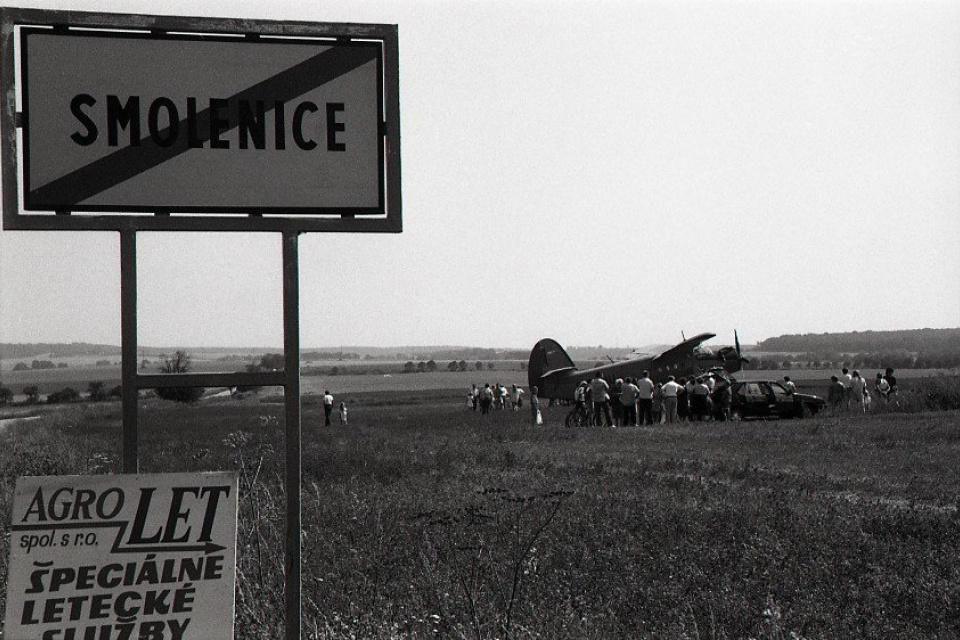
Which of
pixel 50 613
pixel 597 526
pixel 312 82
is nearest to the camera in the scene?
pixel 50 613

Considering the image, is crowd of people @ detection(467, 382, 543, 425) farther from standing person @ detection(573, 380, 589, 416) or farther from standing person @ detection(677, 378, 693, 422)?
standing person @ detection(677, 378, 693, 422)

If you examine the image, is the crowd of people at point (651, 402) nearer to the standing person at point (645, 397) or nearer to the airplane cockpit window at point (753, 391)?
the standing person at point (645, 397)

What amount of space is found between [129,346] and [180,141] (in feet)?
1.90

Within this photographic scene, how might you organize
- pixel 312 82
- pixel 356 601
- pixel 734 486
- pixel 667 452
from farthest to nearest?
pixel 667 452 < pixel 734 486 < pixel 356 601 < pixel 312 82

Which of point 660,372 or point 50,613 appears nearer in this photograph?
point 50,613

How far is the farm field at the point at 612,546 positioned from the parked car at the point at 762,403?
35.8 ft

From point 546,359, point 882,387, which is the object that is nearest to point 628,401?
point 882,387

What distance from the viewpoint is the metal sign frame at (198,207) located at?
7.96 ft

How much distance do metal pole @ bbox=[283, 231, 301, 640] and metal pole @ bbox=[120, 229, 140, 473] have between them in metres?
0.39

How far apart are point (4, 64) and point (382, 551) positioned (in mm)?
4611

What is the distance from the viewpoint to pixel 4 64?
2.40 m

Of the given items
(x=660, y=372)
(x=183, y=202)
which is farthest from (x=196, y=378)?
(x=660, y=372)

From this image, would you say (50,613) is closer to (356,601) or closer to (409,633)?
(409,633)

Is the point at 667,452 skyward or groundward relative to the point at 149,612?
groundward
